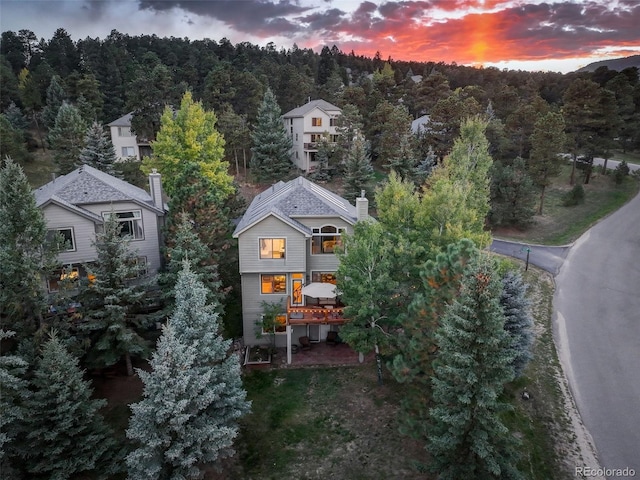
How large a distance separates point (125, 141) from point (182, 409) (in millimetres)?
48578

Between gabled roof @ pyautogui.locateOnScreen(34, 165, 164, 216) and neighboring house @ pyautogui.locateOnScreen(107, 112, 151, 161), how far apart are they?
28.7 meters

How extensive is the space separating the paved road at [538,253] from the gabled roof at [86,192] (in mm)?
27031

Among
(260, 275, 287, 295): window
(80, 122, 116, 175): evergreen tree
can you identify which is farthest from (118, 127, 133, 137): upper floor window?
(260, 275, 287, 295): window

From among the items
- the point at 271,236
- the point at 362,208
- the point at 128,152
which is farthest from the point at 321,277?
the point at 128,152

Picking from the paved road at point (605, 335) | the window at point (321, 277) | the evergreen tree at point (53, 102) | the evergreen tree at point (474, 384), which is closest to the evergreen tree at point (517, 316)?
the paved road at point (605, 335)

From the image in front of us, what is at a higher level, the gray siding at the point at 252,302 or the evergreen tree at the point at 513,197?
the evergreen tree at the point at 513,197

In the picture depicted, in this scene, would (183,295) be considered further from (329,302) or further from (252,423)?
(329,302)

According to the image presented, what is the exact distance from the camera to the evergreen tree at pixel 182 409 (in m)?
13.5

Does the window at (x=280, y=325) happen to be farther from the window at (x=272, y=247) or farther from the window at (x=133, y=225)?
the window at (x=133, y=225)

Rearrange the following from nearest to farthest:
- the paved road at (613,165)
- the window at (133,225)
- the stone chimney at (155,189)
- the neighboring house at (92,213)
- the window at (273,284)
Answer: the neighboring house at (92,213) < the window at (273,284) < the window at (133,225) < the stone chimney at (155,189) < the paved road at (613,165)

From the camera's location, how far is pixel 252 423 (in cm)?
1862

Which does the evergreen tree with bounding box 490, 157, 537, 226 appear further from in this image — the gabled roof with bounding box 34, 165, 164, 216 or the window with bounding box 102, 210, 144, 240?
the window with bounding box 102, 210, 144, 240

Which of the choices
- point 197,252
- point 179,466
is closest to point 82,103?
point 197,252

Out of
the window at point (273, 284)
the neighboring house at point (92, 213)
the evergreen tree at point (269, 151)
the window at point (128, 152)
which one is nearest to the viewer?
the neighboring house at point (92, 213)
